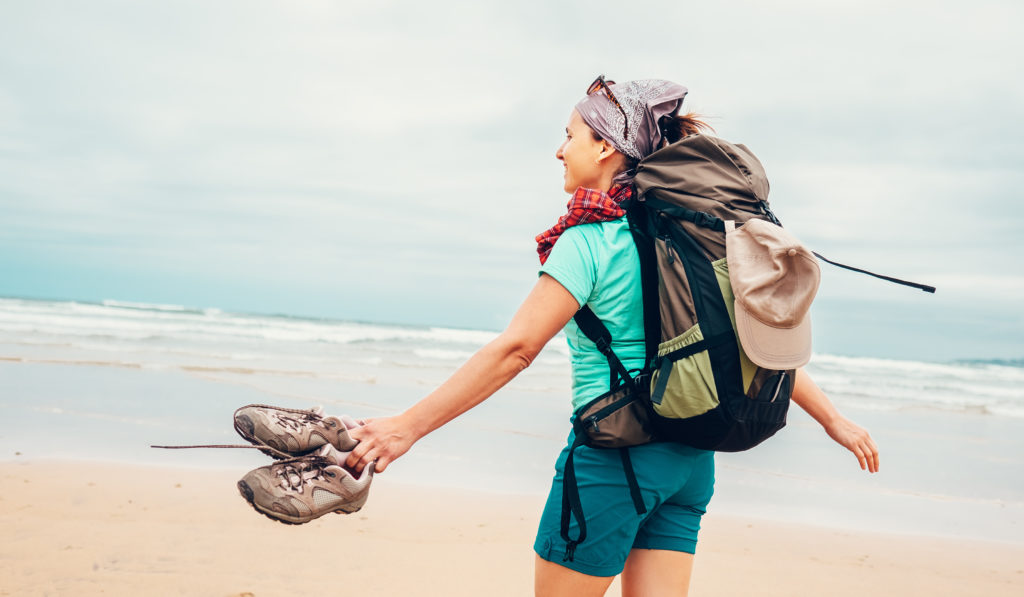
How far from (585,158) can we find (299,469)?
39.9 inches

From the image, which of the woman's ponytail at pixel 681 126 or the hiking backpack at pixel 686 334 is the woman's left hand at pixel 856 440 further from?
the woman's ponytail at pixel 681 126

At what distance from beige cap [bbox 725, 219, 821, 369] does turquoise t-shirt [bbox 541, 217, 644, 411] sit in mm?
234

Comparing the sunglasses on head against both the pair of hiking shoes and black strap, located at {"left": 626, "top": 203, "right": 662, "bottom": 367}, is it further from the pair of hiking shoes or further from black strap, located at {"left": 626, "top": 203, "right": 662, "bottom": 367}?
the pair of hiking shoes

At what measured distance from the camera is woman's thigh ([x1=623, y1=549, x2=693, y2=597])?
188 centimetres

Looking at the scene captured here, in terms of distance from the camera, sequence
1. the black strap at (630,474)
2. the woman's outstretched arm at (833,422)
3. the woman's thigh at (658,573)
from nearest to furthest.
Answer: the black strap at (630,474) → the woman's thigh at (658,573) → the woman's outstretched arm at (833,422)

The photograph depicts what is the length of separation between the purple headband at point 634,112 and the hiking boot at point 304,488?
1.01m

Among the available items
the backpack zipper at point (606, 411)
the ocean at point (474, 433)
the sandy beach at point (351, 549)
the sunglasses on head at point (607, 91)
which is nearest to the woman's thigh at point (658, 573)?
the backpack zipper at point (606, 411)

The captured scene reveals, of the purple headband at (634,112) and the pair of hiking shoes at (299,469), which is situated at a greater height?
the purple headband at (634,112)

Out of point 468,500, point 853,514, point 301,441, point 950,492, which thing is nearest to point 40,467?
point 468,500

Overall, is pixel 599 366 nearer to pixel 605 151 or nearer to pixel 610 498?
pixel 610 498

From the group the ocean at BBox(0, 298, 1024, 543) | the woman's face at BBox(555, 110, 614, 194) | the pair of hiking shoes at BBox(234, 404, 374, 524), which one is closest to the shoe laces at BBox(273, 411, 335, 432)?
the pair of hiking shoes at BBox(234, 404, 374, 524)

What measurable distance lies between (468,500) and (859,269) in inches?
179

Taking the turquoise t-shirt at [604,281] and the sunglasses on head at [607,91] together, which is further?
the sunglasses on head at [607,91]

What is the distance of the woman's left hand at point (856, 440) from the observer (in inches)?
81.3
